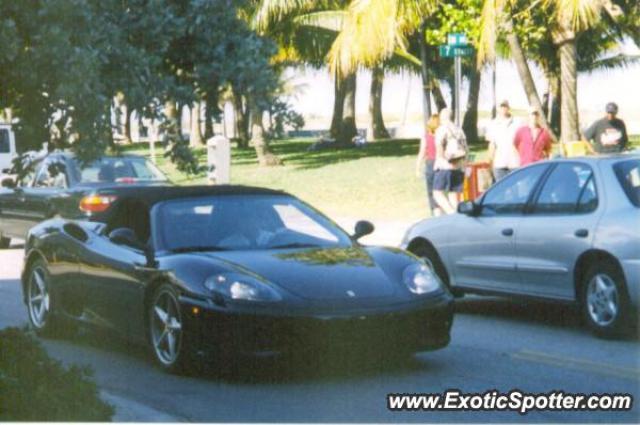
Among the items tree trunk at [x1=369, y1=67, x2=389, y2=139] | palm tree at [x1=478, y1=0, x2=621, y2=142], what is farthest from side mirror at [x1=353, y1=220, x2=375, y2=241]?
tree trunk at [x1=369, y1=67, x2=389, y2=139]

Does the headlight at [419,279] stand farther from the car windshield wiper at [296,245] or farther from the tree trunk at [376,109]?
the tree trunk at [376,109]

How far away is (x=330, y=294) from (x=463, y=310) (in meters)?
→ 4.15

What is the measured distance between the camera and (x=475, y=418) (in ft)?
24.5

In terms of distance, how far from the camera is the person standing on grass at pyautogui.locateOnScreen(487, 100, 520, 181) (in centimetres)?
1808

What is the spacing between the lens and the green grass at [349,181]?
2430 centimetres

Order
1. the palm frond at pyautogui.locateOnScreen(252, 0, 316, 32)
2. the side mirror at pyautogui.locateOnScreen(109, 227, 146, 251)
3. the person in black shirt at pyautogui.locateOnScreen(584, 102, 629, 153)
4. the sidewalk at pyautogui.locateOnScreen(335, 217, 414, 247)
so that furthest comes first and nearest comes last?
1. the palm frond at pyautogui.locateOnScreen(252, 0, 316, 32)
2. the sidewalk at pyautogui.locateOnScreen(335, 217, 414, 247)
3. the person in black shirt at pyautogui.locateOnScreen(584, 102, 629, 153)
4. the side mirror at pyautogui.locateOnScreen(109, 227, 146, 251)

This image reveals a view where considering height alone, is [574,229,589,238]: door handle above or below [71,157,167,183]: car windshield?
below

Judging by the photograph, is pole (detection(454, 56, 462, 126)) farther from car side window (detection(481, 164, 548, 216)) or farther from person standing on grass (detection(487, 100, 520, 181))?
car side window (detection(481, 164, 548, 216))

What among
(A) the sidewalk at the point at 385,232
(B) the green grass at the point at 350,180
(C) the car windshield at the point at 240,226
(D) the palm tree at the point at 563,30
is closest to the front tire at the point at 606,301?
(C) the car windshield at the point at 240,226

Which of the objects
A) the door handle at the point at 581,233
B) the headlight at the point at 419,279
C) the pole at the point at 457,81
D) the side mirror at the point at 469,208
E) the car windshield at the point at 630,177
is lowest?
the headlight at the point at 419,279

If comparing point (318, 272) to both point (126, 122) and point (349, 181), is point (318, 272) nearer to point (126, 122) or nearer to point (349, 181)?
point (126, 122)

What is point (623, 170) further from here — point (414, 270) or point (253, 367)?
point (253, 367)

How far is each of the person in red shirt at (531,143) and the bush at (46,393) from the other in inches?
465

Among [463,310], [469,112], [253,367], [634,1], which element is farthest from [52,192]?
[469,112]
